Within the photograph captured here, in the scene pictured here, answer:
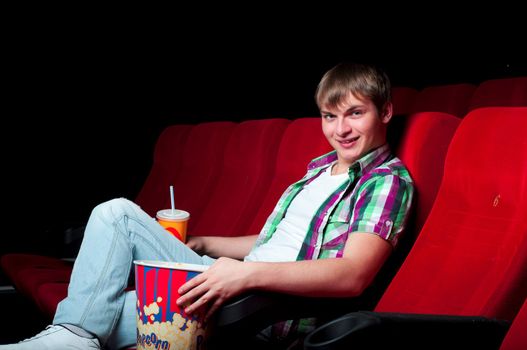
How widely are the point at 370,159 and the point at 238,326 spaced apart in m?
0.37

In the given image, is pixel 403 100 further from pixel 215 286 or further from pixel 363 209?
pixel 215 286

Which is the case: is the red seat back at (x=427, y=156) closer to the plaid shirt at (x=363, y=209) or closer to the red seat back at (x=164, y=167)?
the plaid shirt at (x=363, y=209)

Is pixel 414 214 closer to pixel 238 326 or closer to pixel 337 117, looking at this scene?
pixel 337 117

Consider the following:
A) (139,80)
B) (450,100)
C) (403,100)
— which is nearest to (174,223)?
(450,100)

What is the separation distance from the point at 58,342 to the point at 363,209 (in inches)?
17.6

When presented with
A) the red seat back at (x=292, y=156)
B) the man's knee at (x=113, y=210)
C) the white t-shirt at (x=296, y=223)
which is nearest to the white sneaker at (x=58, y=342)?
the man's knee at (x=113, y=210)

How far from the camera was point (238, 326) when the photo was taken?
700mm

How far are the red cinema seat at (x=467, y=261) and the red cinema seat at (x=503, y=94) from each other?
1.04 m

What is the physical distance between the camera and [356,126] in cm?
95

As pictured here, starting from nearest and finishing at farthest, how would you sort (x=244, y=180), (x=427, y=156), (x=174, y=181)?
(x=427, y=156), (x=244, y=180), (x=174, y=181)

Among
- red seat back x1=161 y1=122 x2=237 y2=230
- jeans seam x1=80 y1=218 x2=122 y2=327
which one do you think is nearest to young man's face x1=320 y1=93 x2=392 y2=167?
jeans seam x1=80 y1=218 x2=122 y2=327

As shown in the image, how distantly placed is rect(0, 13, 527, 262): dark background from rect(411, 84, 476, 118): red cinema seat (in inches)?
30.2

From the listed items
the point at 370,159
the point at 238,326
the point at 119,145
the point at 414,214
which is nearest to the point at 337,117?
the point at 370,159

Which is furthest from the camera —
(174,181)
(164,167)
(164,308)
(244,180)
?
(164,167)
